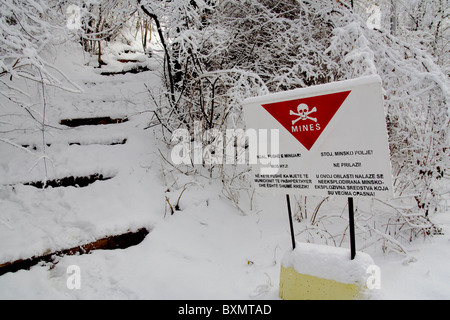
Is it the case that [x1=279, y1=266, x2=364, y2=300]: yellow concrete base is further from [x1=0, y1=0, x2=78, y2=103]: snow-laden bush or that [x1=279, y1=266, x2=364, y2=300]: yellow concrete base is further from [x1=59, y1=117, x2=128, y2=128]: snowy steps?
[x1=59, y1=117, x2=128, y2=128]: snowy steps

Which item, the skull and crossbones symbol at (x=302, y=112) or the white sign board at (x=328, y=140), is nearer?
the white sign board at (x=328, y=140)

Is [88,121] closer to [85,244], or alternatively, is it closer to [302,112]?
[85,244]

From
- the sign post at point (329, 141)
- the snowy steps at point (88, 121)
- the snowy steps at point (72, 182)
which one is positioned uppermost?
the snowy steps at point (88, 121)

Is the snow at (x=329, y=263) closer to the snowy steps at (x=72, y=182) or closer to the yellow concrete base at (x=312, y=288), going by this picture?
A: the yellow concrete base at (x=312, y=288)

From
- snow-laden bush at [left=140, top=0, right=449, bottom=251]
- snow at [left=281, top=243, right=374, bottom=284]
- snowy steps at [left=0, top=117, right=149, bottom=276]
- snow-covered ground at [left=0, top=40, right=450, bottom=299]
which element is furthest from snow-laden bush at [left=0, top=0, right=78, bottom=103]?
snow at [left=281, top=243, right=374, bottom=284]

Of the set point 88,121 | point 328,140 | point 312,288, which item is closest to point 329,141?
point 328,140

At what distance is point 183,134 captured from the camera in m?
3.71

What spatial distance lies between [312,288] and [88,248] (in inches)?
72.8

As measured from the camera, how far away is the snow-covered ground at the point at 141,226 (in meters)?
1.93

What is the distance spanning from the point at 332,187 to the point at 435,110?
1812mm

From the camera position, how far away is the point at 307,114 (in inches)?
62.4

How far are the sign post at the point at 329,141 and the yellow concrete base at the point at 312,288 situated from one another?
21 cm

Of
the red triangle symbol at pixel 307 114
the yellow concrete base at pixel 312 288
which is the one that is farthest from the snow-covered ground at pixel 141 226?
the red triangle symbol at pixel 307 114
